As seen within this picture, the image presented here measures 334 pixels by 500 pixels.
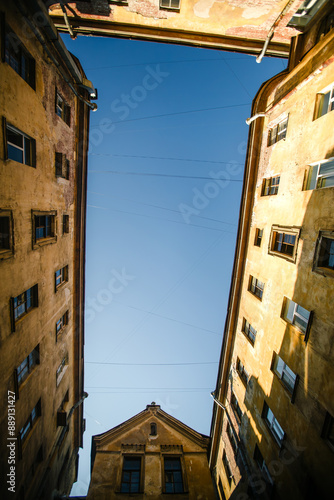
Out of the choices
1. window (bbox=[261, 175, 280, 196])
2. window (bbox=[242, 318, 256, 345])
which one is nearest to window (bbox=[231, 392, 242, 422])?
window (bbox=[242, 318, 256, 345])

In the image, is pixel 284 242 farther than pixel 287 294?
Yes

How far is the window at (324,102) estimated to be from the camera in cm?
822

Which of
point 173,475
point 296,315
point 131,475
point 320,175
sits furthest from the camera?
point 173,475

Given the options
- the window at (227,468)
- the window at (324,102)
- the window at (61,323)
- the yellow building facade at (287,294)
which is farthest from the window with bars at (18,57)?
the window at (227,468)

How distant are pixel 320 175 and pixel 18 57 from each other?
12.7 metres

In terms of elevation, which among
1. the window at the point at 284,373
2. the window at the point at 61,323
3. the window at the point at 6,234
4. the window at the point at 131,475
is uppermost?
the window at the point at 6,234

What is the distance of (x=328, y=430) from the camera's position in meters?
6.95

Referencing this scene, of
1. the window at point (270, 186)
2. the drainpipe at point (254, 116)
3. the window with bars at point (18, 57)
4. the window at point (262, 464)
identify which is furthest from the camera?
the drainpipe at point (254, 116)

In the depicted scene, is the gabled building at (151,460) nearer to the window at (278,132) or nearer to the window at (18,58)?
the window at (278,132)

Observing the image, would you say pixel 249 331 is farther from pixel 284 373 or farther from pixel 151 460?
pixel 151 460

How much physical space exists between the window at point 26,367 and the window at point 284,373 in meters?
11.5

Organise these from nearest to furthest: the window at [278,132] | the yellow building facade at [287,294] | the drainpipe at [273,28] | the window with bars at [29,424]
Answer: the yellow building facade at [287,294], the window with bars at [29,424], the drainpipe at [273,28], the window at [278,132]

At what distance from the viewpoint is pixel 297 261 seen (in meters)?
9.48

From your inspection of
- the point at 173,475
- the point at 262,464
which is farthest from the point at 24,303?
the point at 262,464
